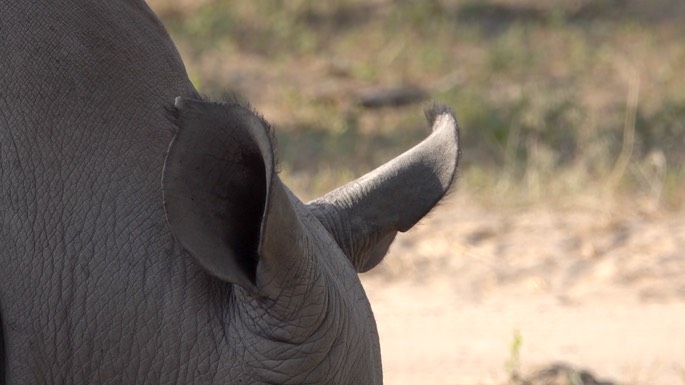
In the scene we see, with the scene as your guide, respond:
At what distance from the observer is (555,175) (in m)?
8.74

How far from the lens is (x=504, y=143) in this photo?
34.7 ft

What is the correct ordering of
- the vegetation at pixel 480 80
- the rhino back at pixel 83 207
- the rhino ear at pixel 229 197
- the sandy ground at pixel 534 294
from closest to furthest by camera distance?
the rhino ear at pixel 229 197, the rhino back at pixel 83 207, the sandy ground at pixel 534 294, the vegetation at pixel 480 80

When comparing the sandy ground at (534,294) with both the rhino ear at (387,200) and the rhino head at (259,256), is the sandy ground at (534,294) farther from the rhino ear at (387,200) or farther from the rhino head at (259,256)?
the rhino head at (259,256)

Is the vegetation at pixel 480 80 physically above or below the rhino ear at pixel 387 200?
above

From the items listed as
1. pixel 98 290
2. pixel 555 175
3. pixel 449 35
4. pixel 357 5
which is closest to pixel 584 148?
pixel 555 175

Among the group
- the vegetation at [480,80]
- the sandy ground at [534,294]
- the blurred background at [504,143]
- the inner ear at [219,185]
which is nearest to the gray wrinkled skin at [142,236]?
the inner ear at [219,185]

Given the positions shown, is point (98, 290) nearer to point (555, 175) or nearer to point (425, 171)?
point (425, 171)

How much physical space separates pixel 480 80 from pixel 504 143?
8.24 ft

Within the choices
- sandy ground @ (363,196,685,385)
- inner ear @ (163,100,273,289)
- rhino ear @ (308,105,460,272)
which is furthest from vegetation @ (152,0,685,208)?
inner ear @ (163,100,273,289)

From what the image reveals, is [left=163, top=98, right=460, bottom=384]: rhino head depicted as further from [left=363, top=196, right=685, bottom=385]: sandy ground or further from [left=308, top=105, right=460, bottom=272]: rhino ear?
[left=363, top=196, right=685, bottom=385]: sandy ground

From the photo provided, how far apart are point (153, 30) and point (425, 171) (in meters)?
0.69

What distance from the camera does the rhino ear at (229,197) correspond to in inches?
87.4

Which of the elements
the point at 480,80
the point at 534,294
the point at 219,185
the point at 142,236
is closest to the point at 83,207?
the point at 142,236

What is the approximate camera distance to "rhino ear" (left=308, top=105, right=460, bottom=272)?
9.21 feet
